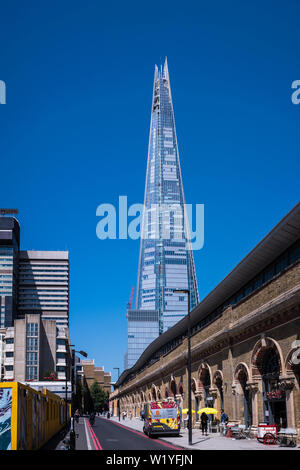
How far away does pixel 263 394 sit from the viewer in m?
33.5

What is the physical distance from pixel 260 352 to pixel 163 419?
11.4m

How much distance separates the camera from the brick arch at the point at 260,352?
3066cm

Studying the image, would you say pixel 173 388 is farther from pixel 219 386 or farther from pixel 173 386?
pixel 219 386

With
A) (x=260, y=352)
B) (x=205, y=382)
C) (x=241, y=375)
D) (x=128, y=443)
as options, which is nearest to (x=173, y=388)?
(x=205, y=382)

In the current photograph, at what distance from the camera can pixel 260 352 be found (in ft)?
110

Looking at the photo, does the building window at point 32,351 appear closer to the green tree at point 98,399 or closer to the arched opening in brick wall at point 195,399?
the green tree at point 98,399

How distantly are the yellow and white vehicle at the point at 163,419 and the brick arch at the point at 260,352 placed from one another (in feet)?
31.7

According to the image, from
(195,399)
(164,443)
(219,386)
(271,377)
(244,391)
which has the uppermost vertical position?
(271,377)

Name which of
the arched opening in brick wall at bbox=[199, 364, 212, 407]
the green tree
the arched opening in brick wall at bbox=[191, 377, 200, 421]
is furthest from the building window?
the arched opening in brick wall at bbox=[199, 364, 212, 407]

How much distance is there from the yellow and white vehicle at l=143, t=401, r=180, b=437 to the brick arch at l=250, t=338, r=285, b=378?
380 inches

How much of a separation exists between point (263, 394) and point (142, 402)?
62772mm

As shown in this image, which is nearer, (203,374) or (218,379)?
(218,379)
